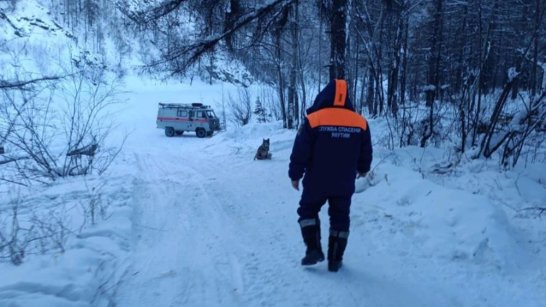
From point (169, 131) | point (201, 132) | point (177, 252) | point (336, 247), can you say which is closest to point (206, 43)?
point (177, 252)

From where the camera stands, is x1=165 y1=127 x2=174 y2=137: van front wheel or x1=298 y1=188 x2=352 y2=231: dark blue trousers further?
x1=165 y1=127 x2=174 y2=137: van front wheel

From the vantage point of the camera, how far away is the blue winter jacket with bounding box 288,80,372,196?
3562 mm

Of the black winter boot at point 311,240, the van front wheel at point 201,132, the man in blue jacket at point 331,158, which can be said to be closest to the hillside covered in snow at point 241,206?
the black winter boot at point 311,240

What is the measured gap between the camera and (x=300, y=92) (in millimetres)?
21922

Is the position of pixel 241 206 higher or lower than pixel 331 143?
lower

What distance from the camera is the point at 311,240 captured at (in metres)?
3.87

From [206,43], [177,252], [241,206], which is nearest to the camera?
[177,252]

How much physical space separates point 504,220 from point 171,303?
3.46 meters

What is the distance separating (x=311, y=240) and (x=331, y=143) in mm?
956

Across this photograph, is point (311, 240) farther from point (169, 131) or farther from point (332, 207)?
point (169, 131)

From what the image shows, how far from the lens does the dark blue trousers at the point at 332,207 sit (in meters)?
3.73

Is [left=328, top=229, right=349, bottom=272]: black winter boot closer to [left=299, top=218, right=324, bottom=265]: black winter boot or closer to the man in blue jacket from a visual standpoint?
the man in blue jacket

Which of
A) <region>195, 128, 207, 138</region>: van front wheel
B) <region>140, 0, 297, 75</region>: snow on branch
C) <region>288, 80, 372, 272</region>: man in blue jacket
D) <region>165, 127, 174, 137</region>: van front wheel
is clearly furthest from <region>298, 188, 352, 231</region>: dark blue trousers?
<region>165, 127, 174, 137</region>: van front wheel

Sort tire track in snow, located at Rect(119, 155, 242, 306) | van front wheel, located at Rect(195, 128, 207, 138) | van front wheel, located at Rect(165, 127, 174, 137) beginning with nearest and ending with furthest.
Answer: tire track in snow, located at Rect(119, 155, 242, 306)
van front wheel, located at Rect(195, 128, 207, 138)
van front wheel, located at Rect(165, 127, 174, 137)
